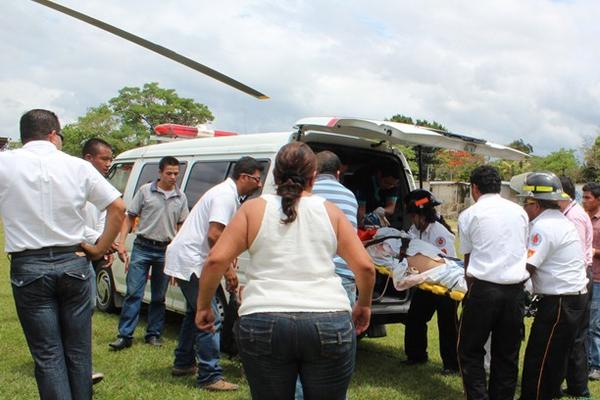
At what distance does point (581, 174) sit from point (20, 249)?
3921cm

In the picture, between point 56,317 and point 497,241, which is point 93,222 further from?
point 497,241

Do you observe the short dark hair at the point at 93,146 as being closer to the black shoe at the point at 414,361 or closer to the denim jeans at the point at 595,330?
the black shoe at the point at 414,361

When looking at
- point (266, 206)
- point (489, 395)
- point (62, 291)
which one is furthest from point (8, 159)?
point (489, 395)

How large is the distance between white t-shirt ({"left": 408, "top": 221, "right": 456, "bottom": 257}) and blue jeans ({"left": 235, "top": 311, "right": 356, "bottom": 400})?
10.4 ft

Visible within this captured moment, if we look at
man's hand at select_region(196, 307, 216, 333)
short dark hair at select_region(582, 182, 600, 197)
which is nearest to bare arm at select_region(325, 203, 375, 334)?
man's hand at select_region(196, 307, 216, 333)

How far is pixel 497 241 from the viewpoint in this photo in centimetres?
423

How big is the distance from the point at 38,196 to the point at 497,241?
9.76 ft

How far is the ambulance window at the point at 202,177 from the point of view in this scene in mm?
6007

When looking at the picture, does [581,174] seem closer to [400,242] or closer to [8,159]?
[400,242]

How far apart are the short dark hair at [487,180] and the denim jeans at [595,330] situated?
2.14 metres

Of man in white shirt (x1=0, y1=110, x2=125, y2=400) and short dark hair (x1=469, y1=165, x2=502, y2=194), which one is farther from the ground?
short dark hair (x1=469, y1=165, x2=502, y2=194)

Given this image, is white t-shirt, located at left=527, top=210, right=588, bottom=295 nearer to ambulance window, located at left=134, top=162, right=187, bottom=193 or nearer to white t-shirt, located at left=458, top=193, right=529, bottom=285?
white t-shirt, located at left=458, top=193, right=529, bottom=285

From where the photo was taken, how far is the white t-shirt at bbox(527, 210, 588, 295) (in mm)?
4352

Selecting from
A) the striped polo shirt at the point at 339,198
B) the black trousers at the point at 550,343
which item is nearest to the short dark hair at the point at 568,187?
the black trousers at the point at 550,343
